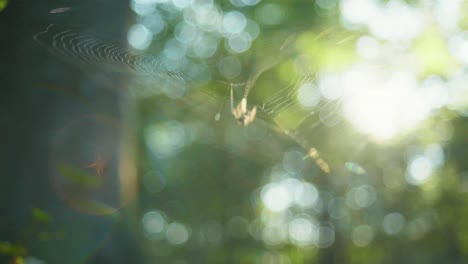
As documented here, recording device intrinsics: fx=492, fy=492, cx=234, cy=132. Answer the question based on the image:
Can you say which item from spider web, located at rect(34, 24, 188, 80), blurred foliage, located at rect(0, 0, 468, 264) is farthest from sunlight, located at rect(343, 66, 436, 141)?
spider web, located at rect(34, 24, 188, 80)

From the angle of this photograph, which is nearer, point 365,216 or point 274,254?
point 365,216

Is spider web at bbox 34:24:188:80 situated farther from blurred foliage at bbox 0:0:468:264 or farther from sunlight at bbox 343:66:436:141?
sunlight at bbox 343:66:436:141

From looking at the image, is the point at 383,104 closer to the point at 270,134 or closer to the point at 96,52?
the point at 270,134

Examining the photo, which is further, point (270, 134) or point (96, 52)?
point (270, 134)

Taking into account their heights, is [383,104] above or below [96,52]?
above

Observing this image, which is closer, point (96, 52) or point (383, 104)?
point (96, 52)

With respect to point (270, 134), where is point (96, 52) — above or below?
below

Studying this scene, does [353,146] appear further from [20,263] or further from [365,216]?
[365,216]

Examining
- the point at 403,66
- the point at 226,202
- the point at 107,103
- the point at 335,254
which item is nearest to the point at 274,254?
the point at 226,202

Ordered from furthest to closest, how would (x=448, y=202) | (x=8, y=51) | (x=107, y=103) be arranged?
(x=448, y=202)
(x=107, y=103)
(x=8, y=51)

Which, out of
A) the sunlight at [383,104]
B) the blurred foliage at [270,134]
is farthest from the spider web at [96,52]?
the sunlight at [383,104]

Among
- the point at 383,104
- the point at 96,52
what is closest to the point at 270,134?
the point at 383,104
